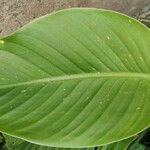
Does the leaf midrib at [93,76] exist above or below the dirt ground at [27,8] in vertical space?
below

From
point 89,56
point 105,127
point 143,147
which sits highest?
point 89,56

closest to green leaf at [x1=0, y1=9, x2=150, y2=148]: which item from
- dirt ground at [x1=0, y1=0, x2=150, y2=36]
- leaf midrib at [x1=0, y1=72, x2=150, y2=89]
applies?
leaf midrib at [x1=0, y1=72, x2=150, y2=89]

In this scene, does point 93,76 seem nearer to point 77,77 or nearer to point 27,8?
point 77,77

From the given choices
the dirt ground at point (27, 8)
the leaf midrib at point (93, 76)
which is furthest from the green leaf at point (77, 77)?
the dirt ground at point (27, 8)

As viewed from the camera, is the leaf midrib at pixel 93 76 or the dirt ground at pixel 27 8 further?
the dirt ground at pixel 27 8

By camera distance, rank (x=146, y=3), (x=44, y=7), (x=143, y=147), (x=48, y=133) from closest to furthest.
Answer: (x=48, y=133) → (x=143, y=147) → (x=44, y=7) → (x=146, y=3)

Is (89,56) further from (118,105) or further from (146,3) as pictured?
(146,3)

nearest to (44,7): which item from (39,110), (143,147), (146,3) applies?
(146,3)

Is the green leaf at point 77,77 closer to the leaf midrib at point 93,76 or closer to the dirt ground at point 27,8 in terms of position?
the leaf midrib at point 93,76
